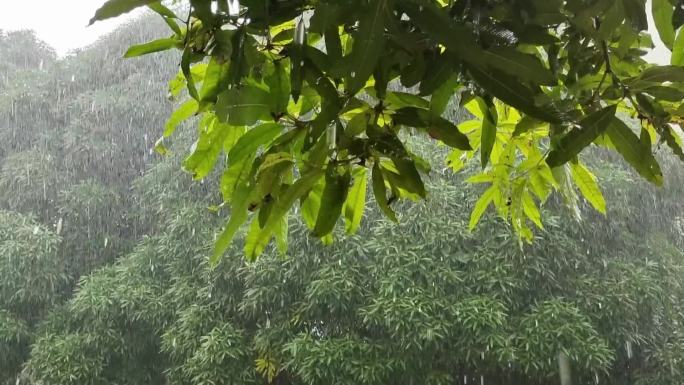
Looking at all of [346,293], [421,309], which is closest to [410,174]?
[421,309]

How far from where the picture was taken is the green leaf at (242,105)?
0.47m

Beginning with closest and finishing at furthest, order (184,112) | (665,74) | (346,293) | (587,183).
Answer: (665,74) → (184,112) → (587,183) → (346,293)

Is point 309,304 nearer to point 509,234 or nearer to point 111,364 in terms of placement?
point 509,234

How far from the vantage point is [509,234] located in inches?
131

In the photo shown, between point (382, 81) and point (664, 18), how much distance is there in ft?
0.72

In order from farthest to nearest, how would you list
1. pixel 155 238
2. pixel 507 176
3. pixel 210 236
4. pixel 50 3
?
pixel 50 3
pixel 155 238
pixel 210 236
pixel 507 176

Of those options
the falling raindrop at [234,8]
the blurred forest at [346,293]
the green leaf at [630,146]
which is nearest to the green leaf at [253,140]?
the falling raindrop at [234,8]

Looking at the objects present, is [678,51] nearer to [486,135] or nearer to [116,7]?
[486,135]

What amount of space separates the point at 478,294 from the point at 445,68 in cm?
297

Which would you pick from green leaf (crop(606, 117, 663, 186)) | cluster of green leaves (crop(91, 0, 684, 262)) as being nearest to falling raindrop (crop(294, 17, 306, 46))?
cluster of green leaves (crop(91, 0, 684, 262))

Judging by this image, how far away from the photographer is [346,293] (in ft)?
10.9

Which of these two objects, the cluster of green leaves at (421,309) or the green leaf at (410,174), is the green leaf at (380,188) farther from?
the cluster of green leaves at (421,309)

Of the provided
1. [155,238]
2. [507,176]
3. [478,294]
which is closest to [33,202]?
[155,238]

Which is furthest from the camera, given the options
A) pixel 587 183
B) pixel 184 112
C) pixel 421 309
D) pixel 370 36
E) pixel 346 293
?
pixel 346 293
